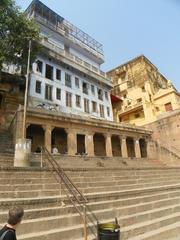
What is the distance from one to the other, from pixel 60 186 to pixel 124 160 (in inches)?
467

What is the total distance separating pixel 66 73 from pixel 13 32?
33.9 ft

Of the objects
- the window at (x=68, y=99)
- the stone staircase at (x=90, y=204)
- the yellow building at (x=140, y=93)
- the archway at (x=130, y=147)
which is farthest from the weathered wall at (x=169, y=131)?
the stone staircase at (x=90, y=204)

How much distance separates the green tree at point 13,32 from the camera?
1619 cm

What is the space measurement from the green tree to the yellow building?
56.0 feet

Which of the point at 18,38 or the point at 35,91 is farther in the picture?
the point at 35,91

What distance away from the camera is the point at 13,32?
16.8 metres

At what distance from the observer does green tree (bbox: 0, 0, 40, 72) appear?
53.1ft

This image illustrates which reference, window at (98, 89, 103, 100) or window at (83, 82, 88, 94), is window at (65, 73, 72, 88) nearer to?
window at (83, 82, 88, 94)

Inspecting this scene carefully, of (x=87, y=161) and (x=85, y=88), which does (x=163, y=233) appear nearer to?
(x=87, y=161)

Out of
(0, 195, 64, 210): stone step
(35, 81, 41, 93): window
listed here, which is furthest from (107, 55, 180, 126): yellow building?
(0, 195, 64, 210): stone step

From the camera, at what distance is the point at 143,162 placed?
20.1 meters

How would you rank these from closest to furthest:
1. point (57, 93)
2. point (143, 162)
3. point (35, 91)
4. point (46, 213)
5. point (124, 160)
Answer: point (46, 213) < point (124, 160) < point (143, 162) < point (35, 91) < point (57, 93)

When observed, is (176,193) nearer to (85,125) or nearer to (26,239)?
(26,239)

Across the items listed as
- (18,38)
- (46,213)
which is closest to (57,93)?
(18,38)
